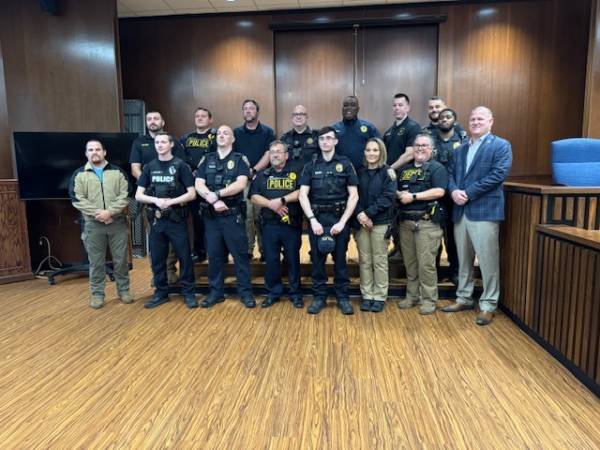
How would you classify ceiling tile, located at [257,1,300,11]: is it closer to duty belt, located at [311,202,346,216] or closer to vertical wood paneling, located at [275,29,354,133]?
vertical wood paneling, located at [275,29,354,133]

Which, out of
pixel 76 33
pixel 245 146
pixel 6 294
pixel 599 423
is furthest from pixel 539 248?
pixel 76 33

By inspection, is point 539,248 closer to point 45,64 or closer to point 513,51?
point 513,51

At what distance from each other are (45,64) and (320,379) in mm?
5255

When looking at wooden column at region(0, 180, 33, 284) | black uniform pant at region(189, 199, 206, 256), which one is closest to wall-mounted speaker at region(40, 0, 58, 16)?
wooden column at region(0, 180, 33, 284)

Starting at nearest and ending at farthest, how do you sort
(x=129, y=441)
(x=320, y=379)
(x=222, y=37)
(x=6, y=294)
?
(x=129, y=441), (x=320, y=379), (x=6, y=294), (x=222, y=37)

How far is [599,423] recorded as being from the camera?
1.98m

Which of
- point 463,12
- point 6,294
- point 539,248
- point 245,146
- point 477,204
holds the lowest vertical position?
point 6,294

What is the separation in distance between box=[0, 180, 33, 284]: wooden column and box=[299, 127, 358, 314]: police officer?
11.8 feet

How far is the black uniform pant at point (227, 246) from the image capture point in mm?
3617

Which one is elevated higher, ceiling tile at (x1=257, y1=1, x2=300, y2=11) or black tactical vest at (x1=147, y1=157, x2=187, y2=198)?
ceiling tile at (x1=257, y1=1, x2=300, y2=11)

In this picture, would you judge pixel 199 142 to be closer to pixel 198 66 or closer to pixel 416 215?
pixel 416 215

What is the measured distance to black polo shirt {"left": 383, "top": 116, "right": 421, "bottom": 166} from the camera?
397 cm

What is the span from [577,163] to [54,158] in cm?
520


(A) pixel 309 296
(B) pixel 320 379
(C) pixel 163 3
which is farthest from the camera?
(C) pixel 163 3
